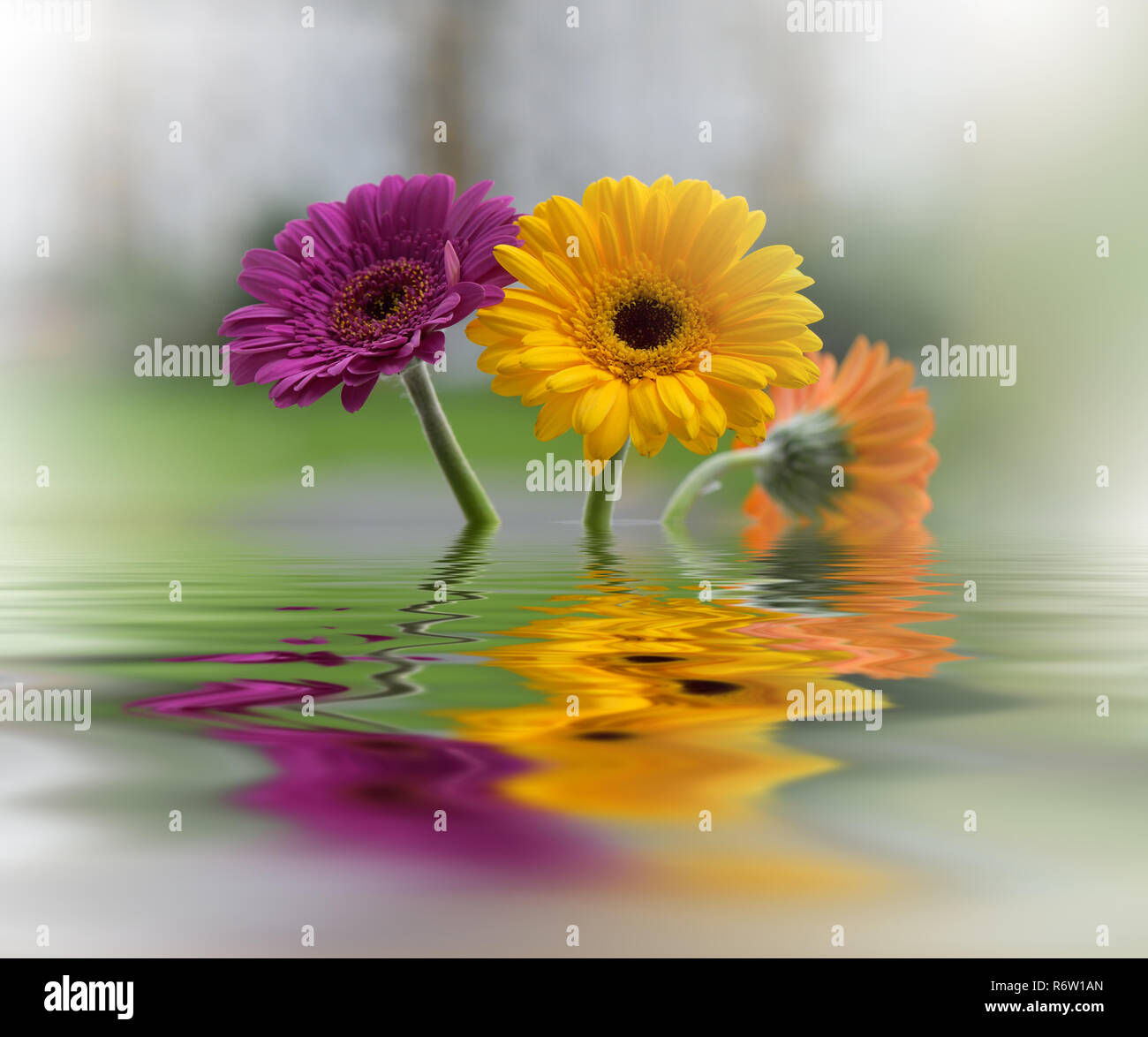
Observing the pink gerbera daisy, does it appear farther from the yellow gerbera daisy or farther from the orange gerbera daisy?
the orange gerbera daisy

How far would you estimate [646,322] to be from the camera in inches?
56.0

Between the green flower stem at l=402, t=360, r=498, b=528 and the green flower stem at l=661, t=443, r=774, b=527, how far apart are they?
0.43 m

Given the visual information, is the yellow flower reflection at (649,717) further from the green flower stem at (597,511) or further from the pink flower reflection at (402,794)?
the green flower stem at (597,511)

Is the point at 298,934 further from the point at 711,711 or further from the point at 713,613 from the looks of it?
the point at 713,613

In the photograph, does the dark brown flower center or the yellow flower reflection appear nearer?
the yellow flower reflection

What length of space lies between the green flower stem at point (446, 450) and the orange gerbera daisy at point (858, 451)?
1.80ft

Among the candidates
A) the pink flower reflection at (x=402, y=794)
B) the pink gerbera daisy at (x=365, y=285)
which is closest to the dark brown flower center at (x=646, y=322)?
the pink gerbera daisy at (x=365, y=285)

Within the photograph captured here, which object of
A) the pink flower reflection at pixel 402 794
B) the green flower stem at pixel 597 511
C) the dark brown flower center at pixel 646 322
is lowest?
the pink flower reflection at pixel 402 794

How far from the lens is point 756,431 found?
1.37 metres

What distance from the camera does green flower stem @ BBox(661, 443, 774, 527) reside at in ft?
6.33

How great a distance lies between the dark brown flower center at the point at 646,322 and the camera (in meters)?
1.40

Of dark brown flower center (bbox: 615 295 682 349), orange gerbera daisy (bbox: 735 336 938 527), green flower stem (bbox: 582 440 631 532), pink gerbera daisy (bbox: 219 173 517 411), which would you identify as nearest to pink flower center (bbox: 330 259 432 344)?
pink gerbera daisy (bbox: 219 173 517 411)

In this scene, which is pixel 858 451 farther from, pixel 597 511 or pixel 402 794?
pixel 402 794

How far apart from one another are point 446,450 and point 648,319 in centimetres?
37
